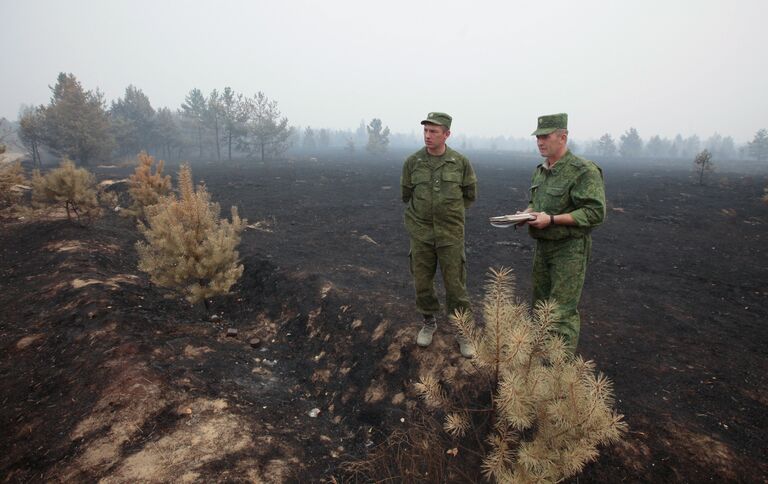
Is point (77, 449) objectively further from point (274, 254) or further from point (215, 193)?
point (215, 193)

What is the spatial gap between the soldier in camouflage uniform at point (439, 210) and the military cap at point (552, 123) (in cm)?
83

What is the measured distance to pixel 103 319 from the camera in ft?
14.6

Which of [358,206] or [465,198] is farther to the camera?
[358,206]

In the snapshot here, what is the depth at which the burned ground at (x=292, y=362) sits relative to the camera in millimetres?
2730

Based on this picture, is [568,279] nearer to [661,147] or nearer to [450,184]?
[450,184]

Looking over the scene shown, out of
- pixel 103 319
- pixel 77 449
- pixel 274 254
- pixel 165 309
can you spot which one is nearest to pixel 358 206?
pixel 274 254

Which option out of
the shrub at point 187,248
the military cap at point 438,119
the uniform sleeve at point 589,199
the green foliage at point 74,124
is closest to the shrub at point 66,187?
the shrub at point 187,248

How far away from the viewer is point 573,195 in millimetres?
2867

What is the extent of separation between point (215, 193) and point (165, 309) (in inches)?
543

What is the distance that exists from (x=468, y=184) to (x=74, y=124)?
37178mm

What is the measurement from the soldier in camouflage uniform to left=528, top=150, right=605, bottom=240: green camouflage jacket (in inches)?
29.5

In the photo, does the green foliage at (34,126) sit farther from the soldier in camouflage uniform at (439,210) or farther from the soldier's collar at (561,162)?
the soldier's collar at (561,162)

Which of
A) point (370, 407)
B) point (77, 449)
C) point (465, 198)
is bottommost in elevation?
point (370, 407)

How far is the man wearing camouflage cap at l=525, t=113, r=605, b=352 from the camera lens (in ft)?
9.11
